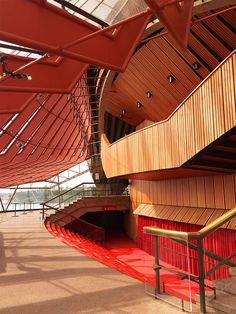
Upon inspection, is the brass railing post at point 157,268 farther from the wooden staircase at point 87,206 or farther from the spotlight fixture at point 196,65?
the wooden staircase at point 87,206

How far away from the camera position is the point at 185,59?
44.3 feet

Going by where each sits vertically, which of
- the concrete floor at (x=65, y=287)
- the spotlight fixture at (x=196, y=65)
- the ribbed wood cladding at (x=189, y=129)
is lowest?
the concrete floor at (x=65, y=287)

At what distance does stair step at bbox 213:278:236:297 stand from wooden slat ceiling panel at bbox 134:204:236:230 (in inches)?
294

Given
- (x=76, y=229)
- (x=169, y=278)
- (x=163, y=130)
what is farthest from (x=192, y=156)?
(x=76, y=229)

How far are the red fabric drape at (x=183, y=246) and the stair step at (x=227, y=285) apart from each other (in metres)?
0.11

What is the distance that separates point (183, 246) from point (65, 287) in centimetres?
257

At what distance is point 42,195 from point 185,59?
17492mm

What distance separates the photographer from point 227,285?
4438 millimetres

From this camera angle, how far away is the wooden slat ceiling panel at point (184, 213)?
12.2 metres

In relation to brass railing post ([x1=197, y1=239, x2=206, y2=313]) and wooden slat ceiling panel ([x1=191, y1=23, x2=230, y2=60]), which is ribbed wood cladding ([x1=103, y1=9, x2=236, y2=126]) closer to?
wooden slat ceiling panel ([x1=191, y1=23, x2=230, y2=60])

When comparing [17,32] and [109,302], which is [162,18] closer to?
[17,32]

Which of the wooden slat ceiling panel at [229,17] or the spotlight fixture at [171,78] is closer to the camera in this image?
the wooden slat ceiling panel at [229,17]

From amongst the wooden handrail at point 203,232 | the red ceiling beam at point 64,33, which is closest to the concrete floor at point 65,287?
the wooden handrail at point 203,232

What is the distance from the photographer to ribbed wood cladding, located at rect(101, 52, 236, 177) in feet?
23.5
